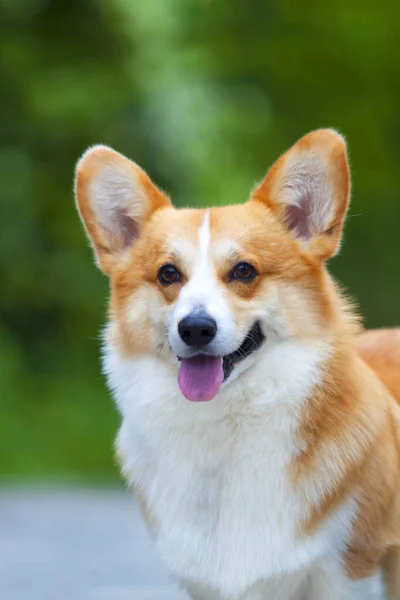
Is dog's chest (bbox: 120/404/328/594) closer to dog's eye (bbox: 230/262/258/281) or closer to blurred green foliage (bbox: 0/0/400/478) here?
dog's eye (bbox: 230/262/258/281)

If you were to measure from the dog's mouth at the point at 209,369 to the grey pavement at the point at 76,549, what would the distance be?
3.60 feet

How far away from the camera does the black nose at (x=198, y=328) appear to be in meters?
3.63

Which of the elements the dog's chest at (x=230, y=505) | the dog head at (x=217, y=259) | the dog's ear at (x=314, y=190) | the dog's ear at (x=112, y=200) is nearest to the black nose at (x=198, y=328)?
the dog head at (x=217, y=259)

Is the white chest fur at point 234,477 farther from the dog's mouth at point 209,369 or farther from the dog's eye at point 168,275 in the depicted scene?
the dog's eye at point 168,275

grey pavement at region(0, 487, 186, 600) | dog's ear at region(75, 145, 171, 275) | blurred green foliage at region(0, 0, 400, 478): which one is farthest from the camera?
blurred green foliage at region(0, 0, 400, 478)

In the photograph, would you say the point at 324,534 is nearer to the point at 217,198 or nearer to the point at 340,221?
the point at 340,221

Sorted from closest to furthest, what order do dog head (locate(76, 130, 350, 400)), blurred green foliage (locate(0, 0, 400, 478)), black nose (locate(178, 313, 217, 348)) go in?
black nose (locate(178, 313, 217, 348)) < dog head (locate(76, 130, 350, 400)) < blurred green foliage (locate(0, 0, 400, 478))

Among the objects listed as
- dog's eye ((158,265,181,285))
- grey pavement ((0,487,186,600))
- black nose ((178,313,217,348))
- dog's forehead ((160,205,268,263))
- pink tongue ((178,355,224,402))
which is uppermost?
dog's forehead ((160,205,268,263))

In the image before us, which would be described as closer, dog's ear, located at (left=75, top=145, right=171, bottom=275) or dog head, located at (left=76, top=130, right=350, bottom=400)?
dog head, located at (left=76, top=130, right=350, bottom=400)

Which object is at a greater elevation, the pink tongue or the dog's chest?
the pink tongue

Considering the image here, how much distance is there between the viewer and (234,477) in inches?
154

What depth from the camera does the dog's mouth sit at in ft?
12.5

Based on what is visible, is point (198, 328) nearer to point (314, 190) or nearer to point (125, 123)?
point (314, 190)

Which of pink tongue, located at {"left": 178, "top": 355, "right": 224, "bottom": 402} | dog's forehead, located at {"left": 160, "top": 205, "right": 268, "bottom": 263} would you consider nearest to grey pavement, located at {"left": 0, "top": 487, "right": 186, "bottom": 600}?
pink tongue, located at {"left": 178, "top": 355, "right": 224, "bottom": 402}
